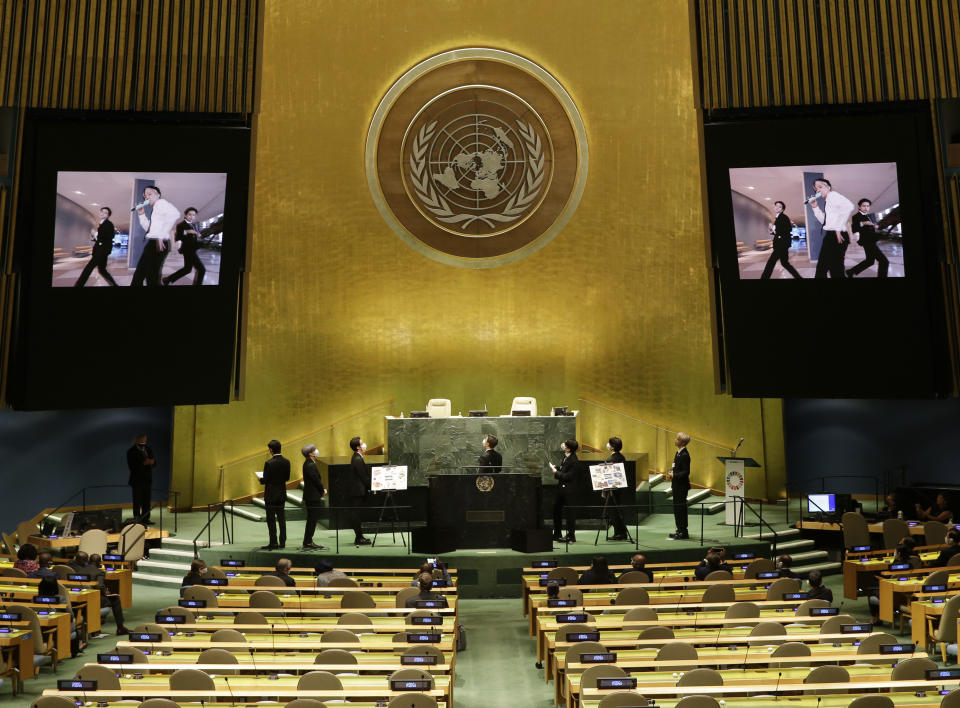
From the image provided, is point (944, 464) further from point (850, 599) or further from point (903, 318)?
point (850, 599)

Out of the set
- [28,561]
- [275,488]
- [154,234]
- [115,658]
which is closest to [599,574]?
[275,488]

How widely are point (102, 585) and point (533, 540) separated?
4988 millimetres

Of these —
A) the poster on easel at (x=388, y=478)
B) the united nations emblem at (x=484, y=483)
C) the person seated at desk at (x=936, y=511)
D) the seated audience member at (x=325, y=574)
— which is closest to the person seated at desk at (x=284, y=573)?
the seated audience member at (x=325, y=574)

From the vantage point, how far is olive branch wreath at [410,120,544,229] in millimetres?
17938

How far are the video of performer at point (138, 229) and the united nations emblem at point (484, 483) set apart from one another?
4354 mm

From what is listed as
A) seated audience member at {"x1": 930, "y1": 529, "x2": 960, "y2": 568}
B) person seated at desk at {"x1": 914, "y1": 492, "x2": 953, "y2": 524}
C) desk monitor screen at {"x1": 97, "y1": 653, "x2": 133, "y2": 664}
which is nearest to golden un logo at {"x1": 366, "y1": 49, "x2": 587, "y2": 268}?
person seated at desk at {"x1": 914, "y1": 492, "x2": 953, "y2": 524}

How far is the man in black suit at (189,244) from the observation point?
45.6 feet

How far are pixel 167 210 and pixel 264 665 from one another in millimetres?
8069

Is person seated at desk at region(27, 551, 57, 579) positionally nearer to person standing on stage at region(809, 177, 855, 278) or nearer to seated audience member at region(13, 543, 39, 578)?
seated audience member at region(13, 543, 39, 578)

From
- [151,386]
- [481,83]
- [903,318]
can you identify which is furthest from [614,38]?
[151,386]

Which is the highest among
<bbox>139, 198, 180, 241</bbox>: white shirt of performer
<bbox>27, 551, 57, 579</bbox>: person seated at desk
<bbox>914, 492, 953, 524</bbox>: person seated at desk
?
<bbox>139, 198, 180, 241</bbox>: white shirt of performer

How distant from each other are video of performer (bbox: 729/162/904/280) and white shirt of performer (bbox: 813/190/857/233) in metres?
0.01

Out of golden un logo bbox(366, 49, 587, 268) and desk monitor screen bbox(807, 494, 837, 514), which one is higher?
golden un logo bbox(366, 49, 587, 268)

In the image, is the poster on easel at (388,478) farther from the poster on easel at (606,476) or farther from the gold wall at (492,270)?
the gold wall at (492,270)
